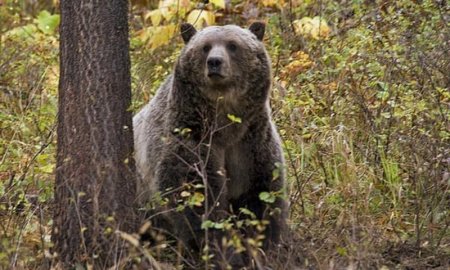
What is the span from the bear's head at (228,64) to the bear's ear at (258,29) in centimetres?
9

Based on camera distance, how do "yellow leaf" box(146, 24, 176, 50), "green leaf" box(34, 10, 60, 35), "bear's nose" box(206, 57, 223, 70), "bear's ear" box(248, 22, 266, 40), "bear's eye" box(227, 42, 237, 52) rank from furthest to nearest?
"green leaf" box(34, 10, 60, 35), "yellow leaf" box(146, 24, 176, 50), "bear's ear" box(248, 22, 266, 40), "bear's eye" box(227, 42, 237, 52), "bear's nose" box(206, 57, 223, 70)

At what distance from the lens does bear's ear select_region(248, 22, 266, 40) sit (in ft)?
21.3

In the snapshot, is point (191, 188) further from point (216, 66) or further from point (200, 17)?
point (200, 17)

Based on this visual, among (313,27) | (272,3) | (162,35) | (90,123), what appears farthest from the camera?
(272,3)

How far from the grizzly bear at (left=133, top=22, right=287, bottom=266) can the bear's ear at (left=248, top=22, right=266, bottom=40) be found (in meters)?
0.01

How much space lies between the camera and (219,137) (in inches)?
249

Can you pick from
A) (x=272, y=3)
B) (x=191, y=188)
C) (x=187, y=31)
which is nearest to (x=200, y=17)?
(x=272, y=3)

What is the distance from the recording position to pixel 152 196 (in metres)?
6.25

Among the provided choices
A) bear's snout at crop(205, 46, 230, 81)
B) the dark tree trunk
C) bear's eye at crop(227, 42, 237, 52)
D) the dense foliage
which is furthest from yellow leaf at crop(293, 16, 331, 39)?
the dark tree trunk

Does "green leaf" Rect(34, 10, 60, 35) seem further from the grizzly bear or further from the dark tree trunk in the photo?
the dark tree trunk

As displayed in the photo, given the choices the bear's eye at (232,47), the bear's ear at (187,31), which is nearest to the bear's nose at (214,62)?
the bear's eye at (232,47)

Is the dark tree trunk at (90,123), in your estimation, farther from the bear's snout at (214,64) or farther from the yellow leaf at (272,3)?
the yellow leaf at (272,3)

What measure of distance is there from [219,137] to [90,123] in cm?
90

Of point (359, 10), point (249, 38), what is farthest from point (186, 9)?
point (249, 38)
